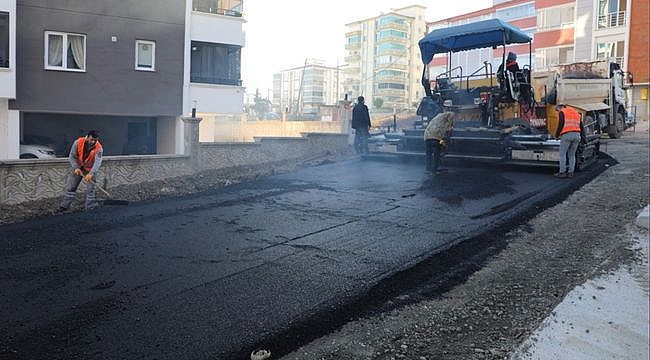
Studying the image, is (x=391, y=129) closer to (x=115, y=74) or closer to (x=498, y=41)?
(x=498, y=41)

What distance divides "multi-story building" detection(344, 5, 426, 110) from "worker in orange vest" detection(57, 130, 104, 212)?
84.5 m

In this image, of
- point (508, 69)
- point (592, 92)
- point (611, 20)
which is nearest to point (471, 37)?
point (508, 69)

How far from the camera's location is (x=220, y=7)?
22734mm

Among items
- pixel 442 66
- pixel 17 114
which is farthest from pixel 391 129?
pixel 17 114

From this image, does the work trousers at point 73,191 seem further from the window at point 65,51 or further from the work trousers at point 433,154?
the window at point 65,51

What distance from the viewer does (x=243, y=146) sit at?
15.4m

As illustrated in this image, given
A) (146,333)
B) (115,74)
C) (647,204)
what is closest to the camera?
(146,333)

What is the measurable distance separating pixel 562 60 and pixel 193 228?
40.3 metres

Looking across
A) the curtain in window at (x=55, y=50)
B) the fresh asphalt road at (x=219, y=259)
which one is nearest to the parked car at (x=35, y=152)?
the curtain in window at (x=55, y=50)

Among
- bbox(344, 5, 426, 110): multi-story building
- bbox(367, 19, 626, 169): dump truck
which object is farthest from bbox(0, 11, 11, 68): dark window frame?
bbox(344, 5, 426, 110): multi-story building

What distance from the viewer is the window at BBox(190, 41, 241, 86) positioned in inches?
874

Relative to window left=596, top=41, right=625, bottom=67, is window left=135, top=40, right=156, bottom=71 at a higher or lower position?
lower

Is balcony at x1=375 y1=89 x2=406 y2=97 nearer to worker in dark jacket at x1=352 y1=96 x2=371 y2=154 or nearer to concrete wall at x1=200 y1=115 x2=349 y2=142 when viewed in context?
concrete wall at x1=200 y1=115 x2=349 y2=142

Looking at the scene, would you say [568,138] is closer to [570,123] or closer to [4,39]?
[570,123]
